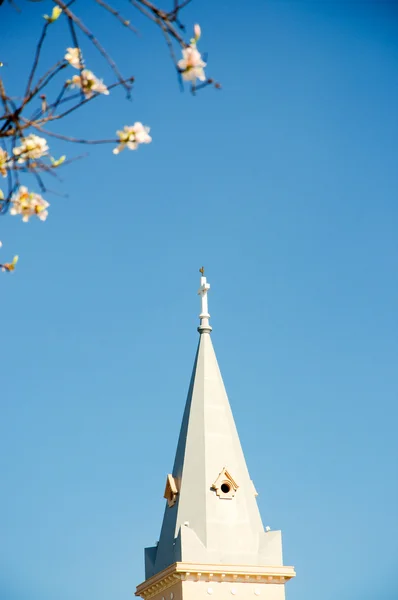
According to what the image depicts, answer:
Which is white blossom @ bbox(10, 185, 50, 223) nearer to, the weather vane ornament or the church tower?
the church tower

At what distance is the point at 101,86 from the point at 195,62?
0.60 m

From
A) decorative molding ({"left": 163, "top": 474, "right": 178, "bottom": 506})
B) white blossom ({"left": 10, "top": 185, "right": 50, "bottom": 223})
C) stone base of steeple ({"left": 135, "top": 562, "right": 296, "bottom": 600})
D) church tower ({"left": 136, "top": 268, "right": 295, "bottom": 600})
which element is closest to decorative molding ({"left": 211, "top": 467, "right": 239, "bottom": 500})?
church tower ({"left": 136, "top": 268, "right": 295, "bottom": 600})

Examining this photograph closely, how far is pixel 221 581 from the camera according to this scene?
22031 millimetres

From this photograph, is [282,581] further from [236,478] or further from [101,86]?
[101,86]

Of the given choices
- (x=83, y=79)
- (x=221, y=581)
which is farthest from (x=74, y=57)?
(x=221, y=581)

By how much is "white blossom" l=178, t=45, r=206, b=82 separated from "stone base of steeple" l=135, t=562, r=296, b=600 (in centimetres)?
1762

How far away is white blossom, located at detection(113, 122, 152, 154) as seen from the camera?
19.2 feet

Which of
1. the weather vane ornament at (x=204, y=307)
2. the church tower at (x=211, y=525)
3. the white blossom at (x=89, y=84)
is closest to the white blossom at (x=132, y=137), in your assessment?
the white blossom at (x=89, y=84)

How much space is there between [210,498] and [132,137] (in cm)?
1774

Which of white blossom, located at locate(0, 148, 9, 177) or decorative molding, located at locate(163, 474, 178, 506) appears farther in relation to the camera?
decorative molding, located at locate(163, 474, 178, 506)

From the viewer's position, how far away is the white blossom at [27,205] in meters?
5.80

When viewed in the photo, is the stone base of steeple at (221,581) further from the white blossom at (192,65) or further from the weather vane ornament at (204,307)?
the white blossom at (192,65)

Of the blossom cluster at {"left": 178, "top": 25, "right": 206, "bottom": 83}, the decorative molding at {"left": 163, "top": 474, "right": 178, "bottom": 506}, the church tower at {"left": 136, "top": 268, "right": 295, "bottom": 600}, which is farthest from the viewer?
the decorative molding at {"left": 163, "top": 474, "right": 178, "bottom": 506}

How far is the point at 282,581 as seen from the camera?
892 inches
